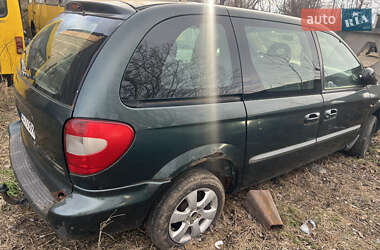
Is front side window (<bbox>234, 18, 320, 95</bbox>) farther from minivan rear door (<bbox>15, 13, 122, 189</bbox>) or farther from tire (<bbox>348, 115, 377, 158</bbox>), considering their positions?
tire (<bbox>348, 115, 377, 158</bbox>)

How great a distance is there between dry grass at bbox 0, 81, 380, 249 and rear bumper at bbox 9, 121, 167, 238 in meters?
0.37

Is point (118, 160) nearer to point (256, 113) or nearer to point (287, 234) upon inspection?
point (256, 113)

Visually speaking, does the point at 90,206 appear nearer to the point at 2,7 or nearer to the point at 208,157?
the point at 208,157

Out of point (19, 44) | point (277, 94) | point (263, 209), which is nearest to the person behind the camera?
point (277, 94)

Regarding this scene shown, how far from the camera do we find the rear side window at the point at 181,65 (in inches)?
62.2

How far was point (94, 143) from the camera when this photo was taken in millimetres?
1460

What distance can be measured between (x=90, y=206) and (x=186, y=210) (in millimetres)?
712

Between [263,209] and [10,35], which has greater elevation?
[10,35]

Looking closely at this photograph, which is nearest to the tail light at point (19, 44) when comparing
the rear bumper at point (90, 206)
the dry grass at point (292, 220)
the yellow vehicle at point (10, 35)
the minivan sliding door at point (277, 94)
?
the yellow vehicle at point (10, 35)

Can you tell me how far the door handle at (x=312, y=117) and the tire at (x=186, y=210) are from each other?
3.61 ft

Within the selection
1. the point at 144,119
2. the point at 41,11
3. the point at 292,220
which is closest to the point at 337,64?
the point at 292,220

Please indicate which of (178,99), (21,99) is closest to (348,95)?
(178,99)

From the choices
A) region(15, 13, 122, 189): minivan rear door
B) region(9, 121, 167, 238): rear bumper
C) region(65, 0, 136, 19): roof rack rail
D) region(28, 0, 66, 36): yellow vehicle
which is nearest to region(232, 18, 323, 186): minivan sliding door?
region(65, 0, 136, 19): roof rack rail

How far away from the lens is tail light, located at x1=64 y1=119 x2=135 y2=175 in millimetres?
1444
